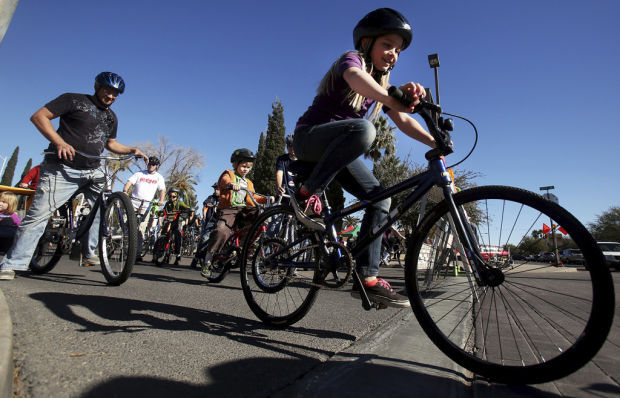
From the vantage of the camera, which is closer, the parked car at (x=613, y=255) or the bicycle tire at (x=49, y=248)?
the bicycle tire at (x=49, y=248)

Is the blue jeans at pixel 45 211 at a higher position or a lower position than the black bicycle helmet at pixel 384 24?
lower

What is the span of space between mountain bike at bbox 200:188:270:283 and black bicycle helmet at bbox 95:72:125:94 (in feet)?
6.70

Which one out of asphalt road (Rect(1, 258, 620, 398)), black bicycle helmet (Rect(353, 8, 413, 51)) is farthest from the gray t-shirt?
black bicycle helmet (Rect(353, 8, 413, 51))

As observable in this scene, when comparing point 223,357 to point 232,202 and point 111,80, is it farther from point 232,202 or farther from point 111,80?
point 232,202

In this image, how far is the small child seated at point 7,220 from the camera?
4852 mm

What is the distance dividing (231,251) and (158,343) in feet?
8.84

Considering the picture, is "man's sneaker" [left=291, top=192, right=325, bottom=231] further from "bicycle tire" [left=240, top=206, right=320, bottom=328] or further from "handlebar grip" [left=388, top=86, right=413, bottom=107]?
"handlebar grip" [left=388, top=86, right=413, bottom=107]

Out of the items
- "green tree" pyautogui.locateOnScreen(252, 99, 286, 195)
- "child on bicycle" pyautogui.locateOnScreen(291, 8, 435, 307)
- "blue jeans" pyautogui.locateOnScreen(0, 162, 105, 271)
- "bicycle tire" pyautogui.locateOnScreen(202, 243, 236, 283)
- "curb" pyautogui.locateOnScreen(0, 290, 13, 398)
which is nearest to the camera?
"curb" pyautogui.locateOnScreen(0, 290, 13, 398)

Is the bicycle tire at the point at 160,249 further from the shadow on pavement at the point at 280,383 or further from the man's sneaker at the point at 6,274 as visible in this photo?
the shadow on pavement at the point at 280,383

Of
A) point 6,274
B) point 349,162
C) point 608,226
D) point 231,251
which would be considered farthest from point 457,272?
point 608,226

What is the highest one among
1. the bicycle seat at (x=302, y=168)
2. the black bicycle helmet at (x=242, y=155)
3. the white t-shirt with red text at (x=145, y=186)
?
the black bicycle helmet at (x=242, y=155)

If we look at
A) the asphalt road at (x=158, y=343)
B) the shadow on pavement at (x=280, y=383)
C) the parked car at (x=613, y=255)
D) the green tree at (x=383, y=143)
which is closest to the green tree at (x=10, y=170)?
the green tree at (x=383, y=143)

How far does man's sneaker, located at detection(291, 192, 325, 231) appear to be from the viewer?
234 cm

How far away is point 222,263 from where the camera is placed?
4.62m
